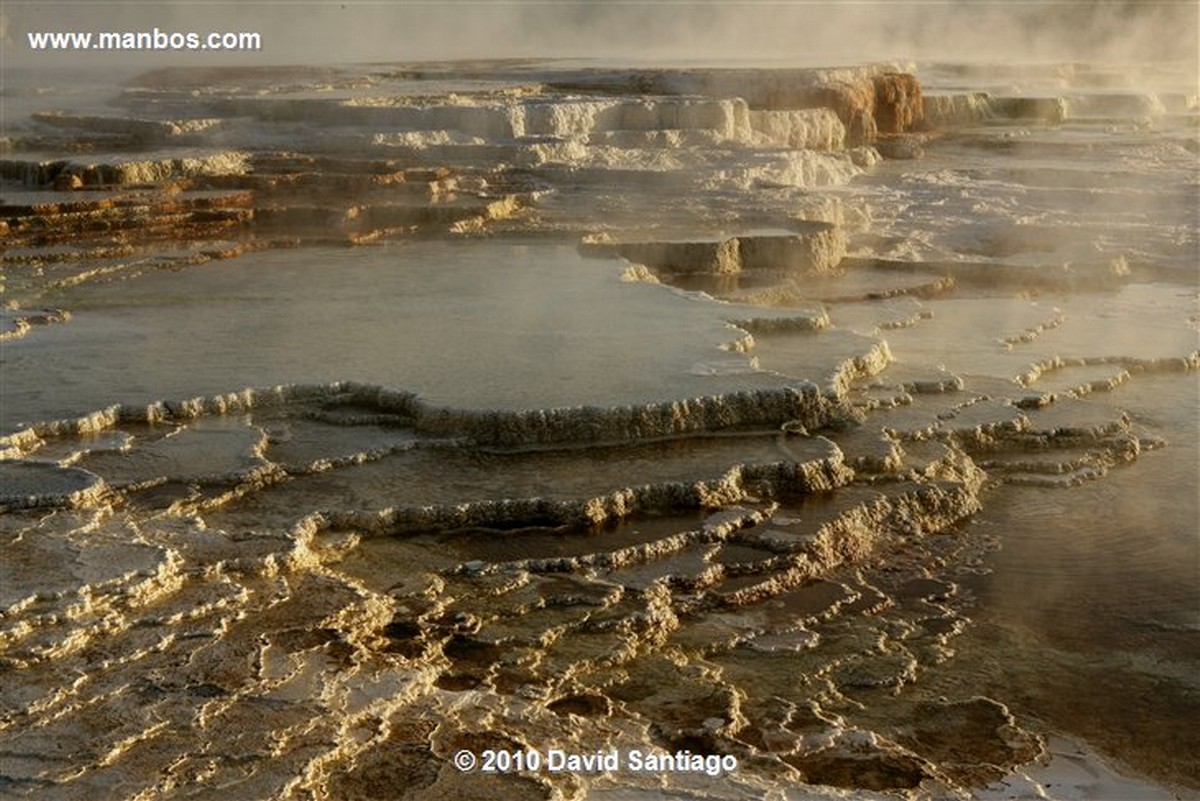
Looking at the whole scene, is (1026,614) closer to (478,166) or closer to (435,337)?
(435,337)

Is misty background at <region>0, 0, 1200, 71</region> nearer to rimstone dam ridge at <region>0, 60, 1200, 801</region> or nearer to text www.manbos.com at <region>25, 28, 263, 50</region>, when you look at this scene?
text www.manbos.com at <region>25, 28, 263, 50</region>

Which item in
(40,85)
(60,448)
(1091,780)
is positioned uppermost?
(40,85)

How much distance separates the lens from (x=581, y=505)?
3.73 m

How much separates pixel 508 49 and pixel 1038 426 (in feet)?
60.8

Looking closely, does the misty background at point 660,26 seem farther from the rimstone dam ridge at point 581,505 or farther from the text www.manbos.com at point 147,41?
the rimstone dam ridge at point 581,505

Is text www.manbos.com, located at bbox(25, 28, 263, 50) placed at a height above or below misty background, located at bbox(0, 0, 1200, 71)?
below

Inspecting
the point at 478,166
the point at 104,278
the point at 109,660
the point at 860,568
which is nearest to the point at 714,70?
the point at 478,166

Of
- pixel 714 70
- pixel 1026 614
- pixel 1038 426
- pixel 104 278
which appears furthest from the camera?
pixel 714 70

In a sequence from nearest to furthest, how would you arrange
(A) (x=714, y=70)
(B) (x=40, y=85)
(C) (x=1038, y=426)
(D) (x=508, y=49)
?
(C) (x=1038, y=426) → (A) (x=714, y=70) → (B) (x=40, y=85) → (D) (x=508, y=49)

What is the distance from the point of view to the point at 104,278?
597 centimetres

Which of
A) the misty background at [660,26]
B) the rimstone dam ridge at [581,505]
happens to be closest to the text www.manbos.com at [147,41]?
the misty background at [660,26]

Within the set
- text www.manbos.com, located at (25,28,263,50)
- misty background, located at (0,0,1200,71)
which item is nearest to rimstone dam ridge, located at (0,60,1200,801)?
misty background, located at (0,0,1200,71)

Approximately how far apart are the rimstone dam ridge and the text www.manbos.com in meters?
14.8

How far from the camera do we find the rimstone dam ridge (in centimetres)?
274
